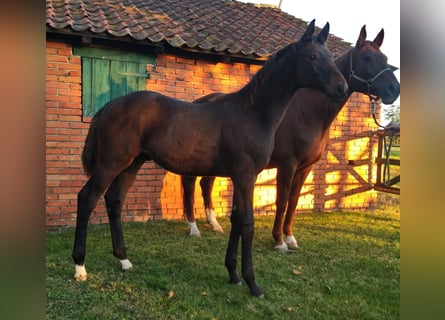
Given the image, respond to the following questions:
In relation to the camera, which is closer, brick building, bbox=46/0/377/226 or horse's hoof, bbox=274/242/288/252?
horse's hoof, bbox=274/242/288/252

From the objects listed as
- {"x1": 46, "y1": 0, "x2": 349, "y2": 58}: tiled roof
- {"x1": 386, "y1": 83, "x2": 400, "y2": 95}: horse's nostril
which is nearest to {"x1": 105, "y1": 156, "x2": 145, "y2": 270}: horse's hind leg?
{"x1": 46, "y1": 0, "x2": 349, "y2": 58}: tiled roof

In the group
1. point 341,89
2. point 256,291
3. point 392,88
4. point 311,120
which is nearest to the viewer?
point 341,89

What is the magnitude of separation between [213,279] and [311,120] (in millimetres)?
2305

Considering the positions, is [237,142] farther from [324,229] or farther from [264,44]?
[264,44]

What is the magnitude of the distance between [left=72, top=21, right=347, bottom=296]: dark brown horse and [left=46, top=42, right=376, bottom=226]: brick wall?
2.28 metres

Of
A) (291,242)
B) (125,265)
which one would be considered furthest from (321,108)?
(125,265)

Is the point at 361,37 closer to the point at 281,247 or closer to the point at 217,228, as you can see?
the point at 281,247

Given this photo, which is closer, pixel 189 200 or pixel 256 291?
pixel 256 291

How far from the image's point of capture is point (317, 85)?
290 centimetres

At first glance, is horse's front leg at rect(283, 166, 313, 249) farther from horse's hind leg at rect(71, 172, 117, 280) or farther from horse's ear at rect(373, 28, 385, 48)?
horse's hind leg at rect(71, 172, 117, 280)

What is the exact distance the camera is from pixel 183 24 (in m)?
6.24

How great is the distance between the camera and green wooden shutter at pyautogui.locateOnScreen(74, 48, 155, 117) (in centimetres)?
513

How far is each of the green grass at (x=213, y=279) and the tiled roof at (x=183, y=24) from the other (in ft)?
9.89

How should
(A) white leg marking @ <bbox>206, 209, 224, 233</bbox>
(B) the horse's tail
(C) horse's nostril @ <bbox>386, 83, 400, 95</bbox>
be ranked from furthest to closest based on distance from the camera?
1. (A) white leg marking @ <bbox>206, 209, 224, 233</bbox>
2. (C) horse's nostril @ <bbox>386, 83, 400, 95</bbox>
3. (B) the horse's tail
